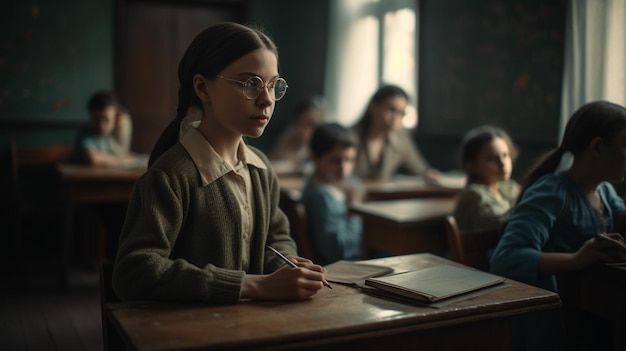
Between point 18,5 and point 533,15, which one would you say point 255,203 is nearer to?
point 533,15

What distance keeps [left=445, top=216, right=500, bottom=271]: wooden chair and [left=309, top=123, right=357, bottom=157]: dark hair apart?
4.24 feet

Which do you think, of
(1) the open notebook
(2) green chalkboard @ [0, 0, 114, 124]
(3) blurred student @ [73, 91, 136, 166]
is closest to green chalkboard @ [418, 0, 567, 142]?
(3) blurred student @ [73, 91, 136, 166]

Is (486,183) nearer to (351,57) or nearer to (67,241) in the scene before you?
(67,241)

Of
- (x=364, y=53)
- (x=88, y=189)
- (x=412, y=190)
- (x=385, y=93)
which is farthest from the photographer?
(x=364, y=53)

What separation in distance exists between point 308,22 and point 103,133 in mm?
2608

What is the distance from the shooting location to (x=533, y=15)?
378 centimetres

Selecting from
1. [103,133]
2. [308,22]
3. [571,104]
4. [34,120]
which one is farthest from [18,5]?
[571,104]

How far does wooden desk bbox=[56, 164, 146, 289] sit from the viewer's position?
395cm

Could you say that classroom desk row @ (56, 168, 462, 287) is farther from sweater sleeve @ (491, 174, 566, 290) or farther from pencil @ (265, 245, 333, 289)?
pencil @ (265, 245, 333, 289)

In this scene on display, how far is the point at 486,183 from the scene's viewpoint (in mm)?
2566

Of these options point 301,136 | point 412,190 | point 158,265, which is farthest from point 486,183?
point 301,136

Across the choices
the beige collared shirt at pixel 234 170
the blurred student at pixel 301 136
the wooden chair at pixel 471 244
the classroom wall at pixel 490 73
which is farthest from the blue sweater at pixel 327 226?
the blurred student at pixel 301 136

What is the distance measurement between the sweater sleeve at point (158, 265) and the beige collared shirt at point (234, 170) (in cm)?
11

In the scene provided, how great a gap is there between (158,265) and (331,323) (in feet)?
1.18
